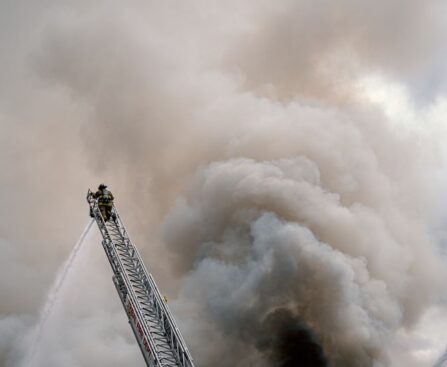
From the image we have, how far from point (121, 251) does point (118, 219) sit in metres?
3.05

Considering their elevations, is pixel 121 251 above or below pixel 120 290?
above

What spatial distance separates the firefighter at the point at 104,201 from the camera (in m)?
54.2

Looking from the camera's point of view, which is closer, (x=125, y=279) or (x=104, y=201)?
(x=125, y=279)

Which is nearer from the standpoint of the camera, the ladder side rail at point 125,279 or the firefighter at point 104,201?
the ladder side rail at point 125,279

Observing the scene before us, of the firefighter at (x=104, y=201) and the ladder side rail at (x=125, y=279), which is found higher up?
the firefighter at (x=104, y=201)

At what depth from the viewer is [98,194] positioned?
54.6 meters

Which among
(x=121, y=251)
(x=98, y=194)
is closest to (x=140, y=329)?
(x=121, y=251)

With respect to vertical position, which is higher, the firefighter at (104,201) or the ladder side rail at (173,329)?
the firefighter at (104,201)

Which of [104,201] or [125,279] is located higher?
[104,201]

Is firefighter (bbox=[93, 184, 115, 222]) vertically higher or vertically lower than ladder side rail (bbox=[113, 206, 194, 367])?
higher

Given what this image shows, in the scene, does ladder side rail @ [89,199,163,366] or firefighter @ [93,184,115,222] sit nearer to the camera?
ladder side rail @ [89,199,163,366]

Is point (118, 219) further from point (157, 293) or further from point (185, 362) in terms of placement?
point (185, 362)

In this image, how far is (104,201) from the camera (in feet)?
178

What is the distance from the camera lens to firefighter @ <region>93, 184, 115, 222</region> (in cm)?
5416
